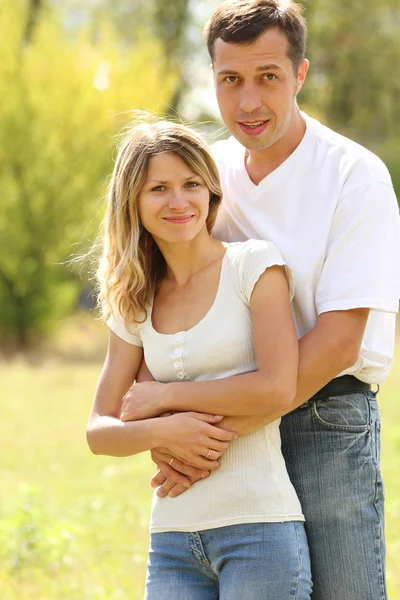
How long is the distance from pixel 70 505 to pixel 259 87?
4449mm

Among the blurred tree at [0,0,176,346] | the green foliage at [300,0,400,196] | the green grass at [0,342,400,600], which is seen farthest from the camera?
the green foliage at [300,0,400,196]

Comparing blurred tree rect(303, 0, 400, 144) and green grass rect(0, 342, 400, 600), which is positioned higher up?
blurred tree rect(303, 0, 400, 144)

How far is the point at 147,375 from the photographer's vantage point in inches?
113

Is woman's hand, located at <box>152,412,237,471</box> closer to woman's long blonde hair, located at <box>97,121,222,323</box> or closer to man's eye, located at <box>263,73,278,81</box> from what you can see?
woman's long blonde hair, located at <box>97,121,222,323</box>

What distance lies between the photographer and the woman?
2545 millimetres

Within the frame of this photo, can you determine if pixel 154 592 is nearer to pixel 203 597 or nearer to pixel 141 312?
pixel 203 597

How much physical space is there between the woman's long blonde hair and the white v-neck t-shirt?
0.54 feet

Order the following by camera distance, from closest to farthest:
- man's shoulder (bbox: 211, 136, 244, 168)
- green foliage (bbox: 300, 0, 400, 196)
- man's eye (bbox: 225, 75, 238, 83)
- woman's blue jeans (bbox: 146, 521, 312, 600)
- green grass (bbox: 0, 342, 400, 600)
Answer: woman's blue jeans (bbox: 146, 521, 312, 600) < man's eye (bbox: 225, 75, 238, 83) < man's shoulder (bbox: 211, 136, 244, 168) < green grass (bbox: 0, 342, 400, 600) < green foliage (bbox: 300, 0, 400, 196)

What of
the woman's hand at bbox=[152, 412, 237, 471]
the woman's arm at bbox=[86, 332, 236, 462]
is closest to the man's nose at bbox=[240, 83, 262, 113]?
the woman's arm at bbox=[86, 332, 236, 462]

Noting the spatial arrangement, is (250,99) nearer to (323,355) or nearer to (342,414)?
(323,355)

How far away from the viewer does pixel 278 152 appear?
2883 millimetres

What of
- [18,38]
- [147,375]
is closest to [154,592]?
[147,375]

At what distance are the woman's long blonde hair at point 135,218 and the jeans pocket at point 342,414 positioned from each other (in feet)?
1.90

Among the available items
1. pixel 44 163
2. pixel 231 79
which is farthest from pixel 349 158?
pixel 44 163
